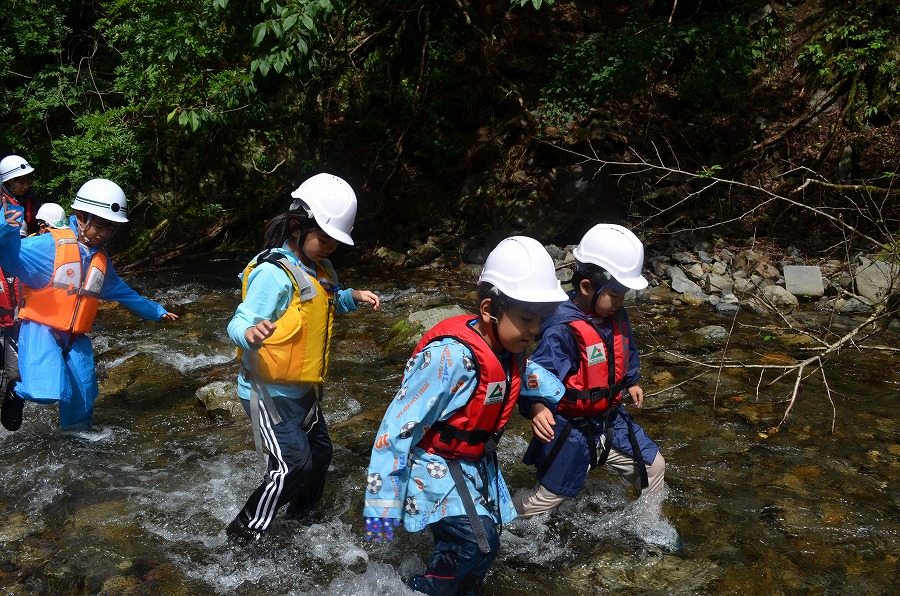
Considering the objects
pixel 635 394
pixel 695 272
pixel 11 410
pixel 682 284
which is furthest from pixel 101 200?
pixel 695 272

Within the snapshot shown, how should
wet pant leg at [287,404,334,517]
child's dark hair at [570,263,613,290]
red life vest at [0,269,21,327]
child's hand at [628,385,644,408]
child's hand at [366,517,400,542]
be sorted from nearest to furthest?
child's hand at [366,517,400,542] → child's dark hair at [570,263,613,290] → wet pant leg at [287,404,334,517] → child's hand at [628,385,644,408] → red life vest at [0,269,21,327]

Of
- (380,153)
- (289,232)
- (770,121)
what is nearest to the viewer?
(289,232)

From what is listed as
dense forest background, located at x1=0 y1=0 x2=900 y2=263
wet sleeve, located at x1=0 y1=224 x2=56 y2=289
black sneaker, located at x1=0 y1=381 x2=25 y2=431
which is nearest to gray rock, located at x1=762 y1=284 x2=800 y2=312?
dense forest background, located at x1=0 y1=0 x2=900 y2=263

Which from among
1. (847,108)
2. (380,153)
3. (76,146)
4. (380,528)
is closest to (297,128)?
(380,153)

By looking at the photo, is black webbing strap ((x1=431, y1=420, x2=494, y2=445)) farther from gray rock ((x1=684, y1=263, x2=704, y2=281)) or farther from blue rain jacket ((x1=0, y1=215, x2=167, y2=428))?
gray rock ((x1=684, y1=263, x2=704, y2=281))

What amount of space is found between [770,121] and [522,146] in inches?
140

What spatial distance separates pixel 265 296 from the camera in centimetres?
324

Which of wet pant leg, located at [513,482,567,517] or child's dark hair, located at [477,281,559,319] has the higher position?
child's dark hair, located at [477,281,559,319]

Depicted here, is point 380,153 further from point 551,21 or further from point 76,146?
point 76,146

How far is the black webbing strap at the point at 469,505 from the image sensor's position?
9.12ft

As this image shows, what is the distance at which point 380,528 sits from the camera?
2691 mm

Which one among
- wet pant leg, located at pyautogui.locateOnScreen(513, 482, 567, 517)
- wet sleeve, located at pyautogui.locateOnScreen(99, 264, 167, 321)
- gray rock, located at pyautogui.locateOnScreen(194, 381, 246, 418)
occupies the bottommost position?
gray rock, located at pyautogui.locateOnScreen(194, 381, 246, 418)

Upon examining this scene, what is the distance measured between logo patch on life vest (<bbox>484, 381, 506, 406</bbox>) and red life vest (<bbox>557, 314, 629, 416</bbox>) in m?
0.76

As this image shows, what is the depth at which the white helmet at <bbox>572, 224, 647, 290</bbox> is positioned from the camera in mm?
3551
